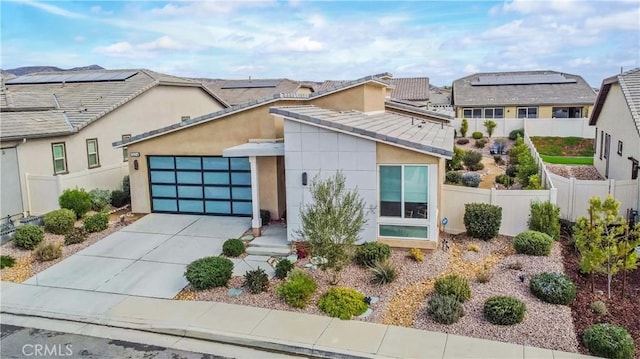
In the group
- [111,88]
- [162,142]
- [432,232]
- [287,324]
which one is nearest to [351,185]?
[432,232]

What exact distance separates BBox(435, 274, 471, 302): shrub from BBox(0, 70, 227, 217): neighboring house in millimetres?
14464

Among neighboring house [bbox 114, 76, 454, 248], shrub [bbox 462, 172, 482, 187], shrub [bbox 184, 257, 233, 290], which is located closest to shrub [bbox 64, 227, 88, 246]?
neighboring house [bbox 114, 76, 454, 248]

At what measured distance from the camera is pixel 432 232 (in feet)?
45.8

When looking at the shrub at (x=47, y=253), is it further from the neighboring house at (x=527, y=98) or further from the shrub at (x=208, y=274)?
the neighboring house at (x=527, y=98)

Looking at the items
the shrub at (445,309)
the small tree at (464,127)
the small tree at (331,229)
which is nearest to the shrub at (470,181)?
the small tree at (331,229)

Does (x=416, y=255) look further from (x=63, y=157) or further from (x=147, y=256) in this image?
(x=63, y=157)

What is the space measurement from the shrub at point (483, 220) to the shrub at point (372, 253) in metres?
3.20

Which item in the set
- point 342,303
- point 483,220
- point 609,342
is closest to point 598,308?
point 609,342

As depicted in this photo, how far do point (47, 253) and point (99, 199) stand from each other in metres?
5.57

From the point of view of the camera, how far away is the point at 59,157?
20.6m

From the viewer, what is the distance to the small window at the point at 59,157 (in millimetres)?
20328

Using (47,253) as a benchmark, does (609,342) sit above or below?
below

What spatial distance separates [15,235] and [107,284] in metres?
4.73

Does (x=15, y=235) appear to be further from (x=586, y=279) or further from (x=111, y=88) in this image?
(x=586, y=279)
